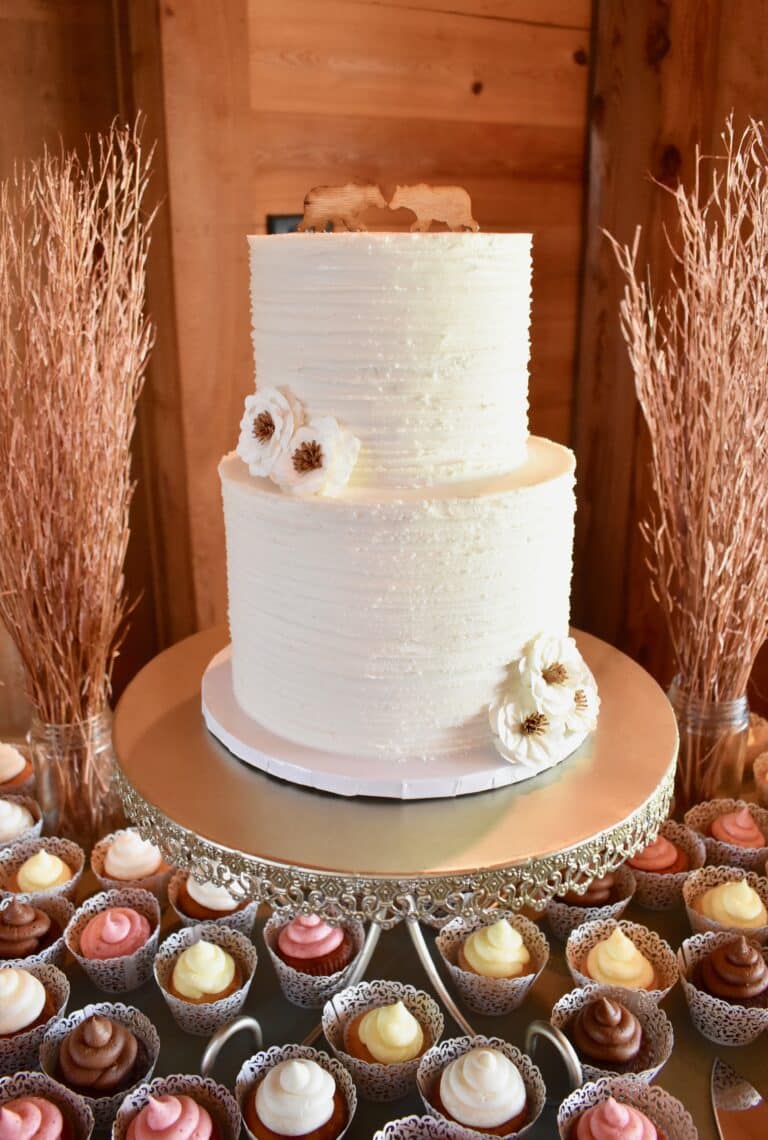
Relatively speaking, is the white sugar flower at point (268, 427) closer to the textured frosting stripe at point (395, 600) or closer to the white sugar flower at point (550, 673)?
the textured frosting stripe at point (395, 600)

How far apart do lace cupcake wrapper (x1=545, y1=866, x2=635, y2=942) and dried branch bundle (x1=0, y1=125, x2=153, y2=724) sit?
2.78 ft

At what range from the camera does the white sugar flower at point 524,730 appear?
1171 mm

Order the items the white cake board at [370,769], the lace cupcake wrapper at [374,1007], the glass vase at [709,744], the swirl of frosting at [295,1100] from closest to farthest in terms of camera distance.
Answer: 1. the white cake board at [370,769]
2. the swirl of frosting at [295,1100]
3. the lace cupcake wrapper at [374,1007]
4. the glass vase at [709,744]

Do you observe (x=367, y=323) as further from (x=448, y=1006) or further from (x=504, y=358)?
(x=448, y=1006)

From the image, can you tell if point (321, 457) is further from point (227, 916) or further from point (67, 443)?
point (227, 916)

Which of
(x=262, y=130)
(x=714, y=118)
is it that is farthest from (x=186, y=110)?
(x=714, y=118)

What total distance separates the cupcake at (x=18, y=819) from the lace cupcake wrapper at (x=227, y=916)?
0.90 ft

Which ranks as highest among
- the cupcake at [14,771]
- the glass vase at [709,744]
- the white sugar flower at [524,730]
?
the white sugar flower at [524,730]

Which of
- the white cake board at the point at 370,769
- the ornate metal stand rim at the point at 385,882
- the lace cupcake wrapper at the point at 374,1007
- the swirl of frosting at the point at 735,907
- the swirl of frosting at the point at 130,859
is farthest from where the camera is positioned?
the swirl of frosting at the point at 130,859

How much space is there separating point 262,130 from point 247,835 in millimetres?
1403

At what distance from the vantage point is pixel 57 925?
1633 millimetres

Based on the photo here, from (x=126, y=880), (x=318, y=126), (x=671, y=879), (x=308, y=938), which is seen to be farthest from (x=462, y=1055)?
(x=318, y=126)

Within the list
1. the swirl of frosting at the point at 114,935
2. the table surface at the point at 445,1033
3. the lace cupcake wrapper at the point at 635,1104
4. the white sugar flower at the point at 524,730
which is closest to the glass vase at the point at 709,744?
the table surface at the point at 445,1033

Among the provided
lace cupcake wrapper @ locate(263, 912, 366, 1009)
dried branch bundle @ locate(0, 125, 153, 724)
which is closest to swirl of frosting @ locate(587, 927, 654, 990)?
lace cupcake wrapper @ locate(263, 912, 366, 1009)
